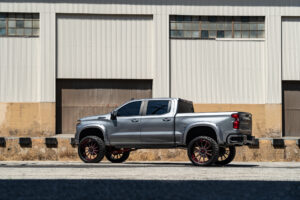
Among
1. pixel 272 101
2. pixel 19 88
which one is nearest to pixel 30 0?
pixel 19 88

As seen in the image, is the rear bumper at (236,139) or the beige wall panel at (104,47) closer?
the rear bumper at (236,139)

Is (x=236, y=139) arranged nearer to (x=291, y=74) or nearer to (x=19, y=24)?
(x=291, y=74)

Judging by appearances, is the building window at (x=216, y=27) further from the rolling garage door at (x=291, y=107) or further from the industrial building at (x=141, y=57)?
the rolling garage door at (x=291, y=107)

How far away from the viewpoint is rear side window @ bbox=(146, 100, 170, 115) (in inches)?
643

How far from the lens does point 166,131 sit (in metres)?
16.0

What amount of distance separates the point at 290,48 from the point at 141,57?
23.6ft

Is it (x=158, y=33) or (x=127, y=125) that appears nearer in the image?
(x=127, y=125)

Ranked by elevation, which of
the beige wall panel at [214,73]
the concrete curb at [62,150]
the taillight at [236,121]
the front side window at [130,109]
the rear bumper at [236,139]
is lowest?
the concrete curb at [62,150]

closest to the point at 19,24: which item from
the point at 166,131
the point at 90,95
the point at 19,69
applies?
the point at 19,69

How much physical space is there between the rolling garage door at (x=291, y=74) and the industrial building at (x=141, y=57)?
0.16ft

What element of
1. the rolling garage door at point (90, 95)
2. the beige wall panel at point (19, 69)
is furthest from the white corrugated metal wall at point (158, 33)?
the rolling garage door at point (90, 95)
